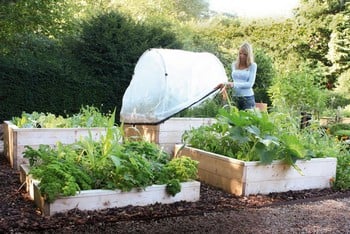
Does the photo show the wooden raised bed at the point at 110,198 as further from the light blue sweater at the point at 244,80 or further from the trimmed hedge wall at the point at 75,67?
the trimmed hedge wall at the point at 75,67

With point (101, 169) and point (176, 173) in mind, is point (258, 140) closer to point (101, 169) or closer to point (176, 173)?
point (176, 173)

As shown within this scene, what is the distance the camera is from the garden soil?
2803mm

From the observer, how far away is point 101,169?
10.9ft

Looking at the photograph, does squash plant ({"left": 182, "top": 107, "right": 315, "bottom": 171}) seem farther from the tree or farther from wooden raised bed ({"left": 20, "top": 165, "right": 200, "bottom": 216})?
the tree

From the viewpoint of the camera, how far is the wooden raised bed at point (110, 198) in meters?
3.00

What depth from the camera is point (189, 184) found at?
353cm

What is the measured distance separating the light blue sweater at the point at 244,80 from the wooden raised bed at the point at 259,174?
4.59ft

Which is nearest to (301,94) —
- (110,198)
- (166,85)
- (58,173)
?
(166,85)

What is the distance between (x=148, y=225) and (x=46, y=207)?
2.43 feet

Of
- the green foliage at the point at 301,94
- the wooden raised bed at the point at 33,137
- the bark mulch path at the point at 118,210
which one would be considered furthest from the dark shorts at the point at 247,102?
the green foliage at the point at 301,94

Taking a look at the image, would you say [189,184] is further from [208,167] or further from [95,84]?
[95,84]

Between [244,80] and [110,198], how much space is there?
2.88 metres

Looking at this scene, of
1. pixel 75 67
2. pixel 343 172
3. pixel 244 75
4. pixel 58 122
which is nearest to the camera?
pixel 343 172

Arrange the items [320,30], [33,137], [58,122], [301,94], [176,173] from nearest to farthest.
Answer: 1. [176,173]
2. [33,137]
3. [58,122]
4. [301,94]
5. [320,30]
